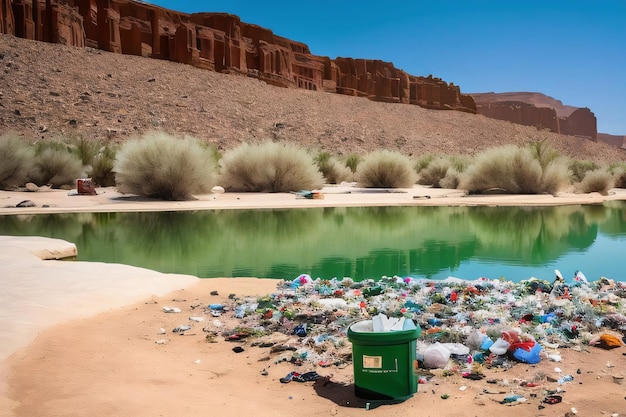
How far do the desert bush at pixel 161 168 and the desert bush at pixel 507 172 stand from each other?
1108 cm

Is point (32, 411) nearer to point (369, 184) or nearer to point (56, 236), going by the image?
point (56, 236)

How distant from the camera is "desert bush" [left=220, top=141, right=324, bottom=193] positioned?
83.0 ft

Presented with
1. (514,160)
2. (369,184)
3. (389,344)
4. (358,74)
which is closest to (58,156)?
(369,184)

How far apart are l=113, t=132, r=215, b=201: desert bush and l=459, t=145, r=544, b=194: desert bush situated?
1108 cm

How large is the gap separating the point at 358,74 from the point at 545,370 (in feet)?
348

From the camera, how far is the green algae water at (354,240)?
10.3 m

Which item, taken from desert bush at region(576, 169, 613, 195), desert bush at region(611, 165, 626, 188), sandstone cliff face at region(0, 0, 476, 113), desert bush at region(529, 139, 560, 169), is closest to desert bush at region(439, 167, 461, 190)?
desert bush at region(529, 139, 560, 169)

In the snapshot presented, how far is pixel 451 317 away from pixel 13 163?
22328 mm

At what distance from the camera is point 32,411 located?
419 centimetres

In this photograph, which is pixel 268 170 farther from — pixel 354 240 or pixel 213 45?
pixel 213 45

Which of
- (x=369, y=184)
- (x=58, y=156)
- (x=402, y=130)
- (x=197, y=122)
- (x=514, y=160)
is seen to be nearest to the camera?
(x=514, y=160)

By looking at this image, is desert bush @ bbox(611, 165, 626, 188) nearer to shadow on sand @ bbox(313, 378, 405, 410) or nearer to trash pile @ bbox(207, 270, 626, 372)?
trash pile @ bbox(207, 270, 626, 372)

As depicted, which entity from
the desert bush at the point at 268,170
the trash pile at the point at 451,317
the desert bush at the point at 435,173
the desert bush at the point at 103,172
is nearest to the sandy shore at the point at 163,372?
the trash pile at the point at 451,317

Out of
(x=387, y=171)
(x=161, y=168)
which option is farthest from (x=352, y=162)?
(x=161, y=168)
